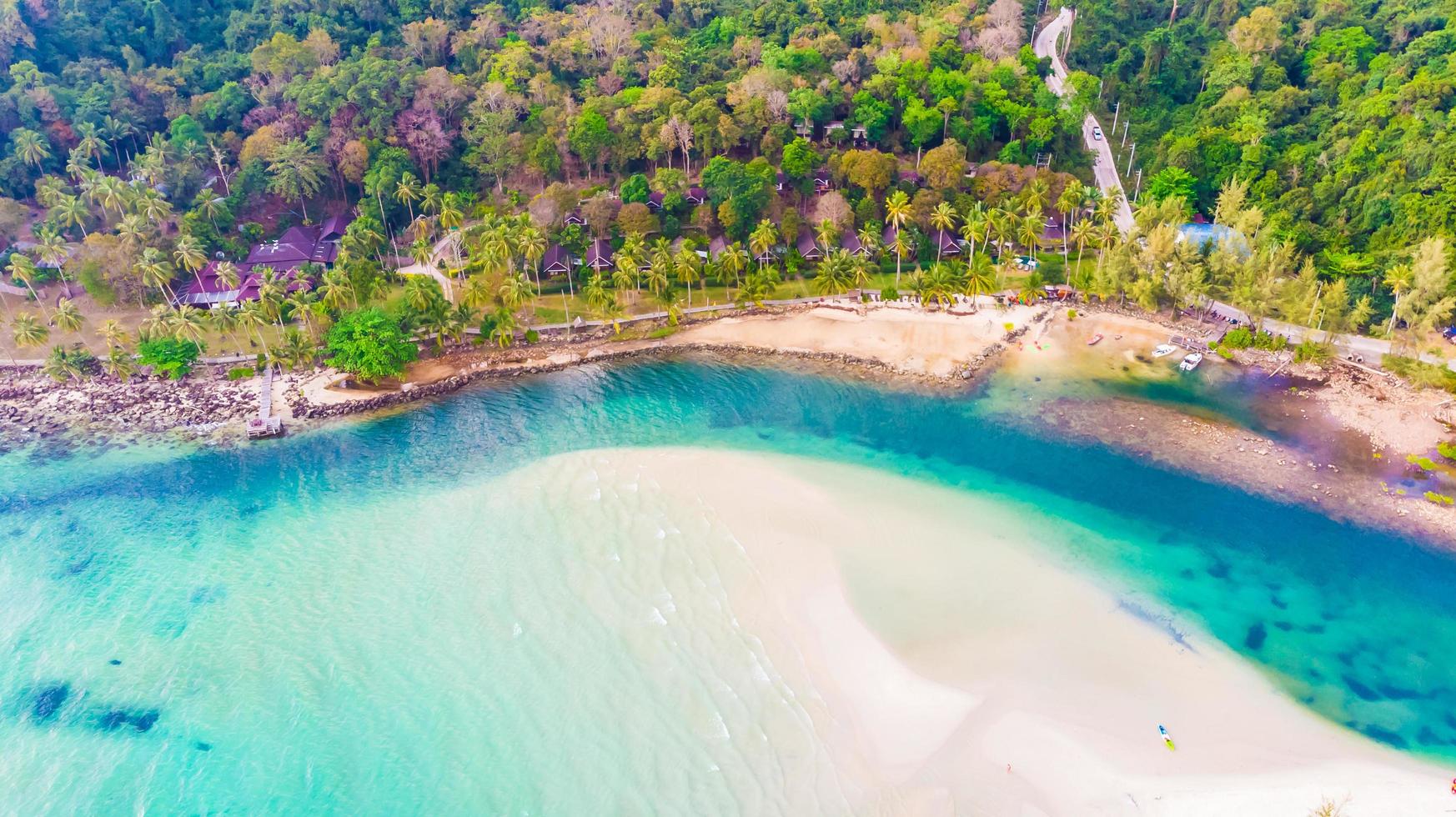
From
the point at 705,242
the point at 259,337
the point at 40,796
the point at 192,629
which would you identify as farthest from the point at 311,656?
the point at 705,242

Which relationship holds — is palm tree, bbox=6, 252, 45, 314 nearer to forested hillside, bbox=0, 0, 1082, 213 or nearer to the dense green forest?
the dense green forest

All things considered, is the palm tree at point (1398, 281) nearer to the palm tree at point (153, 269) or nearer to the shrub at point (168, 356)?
the shrub at point (168, 356)

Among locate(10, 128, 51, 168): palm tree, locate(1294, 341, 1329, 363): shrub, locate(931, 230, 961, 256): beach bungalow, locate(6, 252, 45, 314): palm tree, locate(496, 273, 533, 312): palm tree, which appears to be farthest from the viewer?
locate(10, 128, 51, 168): palm tree

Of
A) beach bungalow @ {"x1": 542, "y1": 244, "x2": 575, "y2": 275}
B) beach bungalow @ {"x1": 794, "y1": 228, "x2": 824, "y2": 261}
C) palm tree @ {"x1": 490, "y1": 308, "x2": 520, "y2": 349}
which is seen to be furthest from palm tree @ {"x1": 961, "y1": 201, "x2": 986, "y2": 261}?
palm tree @ {"x1": 490, "y1": 308, "x2": 520, "y2": 349}

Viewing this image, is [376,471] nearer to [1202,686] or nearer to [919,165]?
[1202,686]

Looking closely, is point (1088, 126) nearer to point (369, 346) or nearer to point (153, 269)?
point (369, 346)

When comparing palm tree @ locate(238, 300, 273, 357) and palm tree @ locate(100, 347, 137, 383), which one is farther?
palm tree @ locate(238, 300, 273, 357)

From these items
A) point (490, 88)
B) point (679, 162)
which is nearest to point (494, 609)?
point (679, 162)
